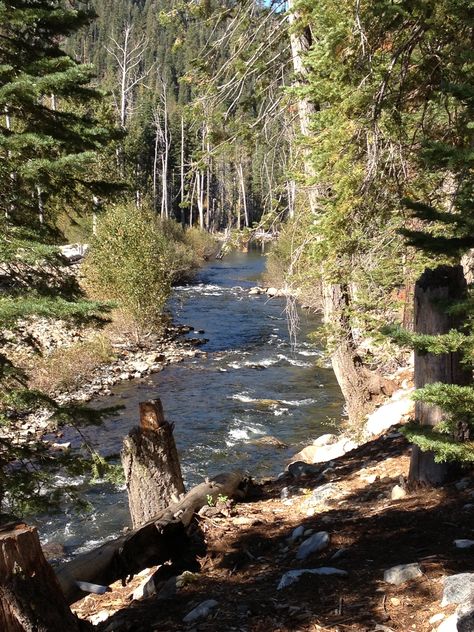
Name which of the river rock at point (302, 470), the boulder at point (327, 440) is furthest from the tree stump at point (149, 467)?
the boulder at point (327, 440)

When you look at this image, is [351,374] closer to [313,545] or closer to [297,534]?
[297,534]

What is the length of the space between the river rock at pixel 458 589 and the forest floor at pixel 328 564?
0.07 meters

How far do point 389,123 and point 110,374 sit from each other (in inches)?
494

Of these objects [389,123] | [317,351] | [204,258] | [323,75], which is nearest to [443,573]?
[389,123]

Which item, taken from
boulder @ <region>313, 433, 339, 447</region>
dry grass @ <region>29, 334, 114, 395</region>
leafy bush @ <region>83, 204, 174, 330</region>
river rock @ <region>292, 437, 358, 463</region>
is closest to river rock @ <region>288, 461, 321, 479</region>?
river rock @ <region>292, 437, 358, 463</region>

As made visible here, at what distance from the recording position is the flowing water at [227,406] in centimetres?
991

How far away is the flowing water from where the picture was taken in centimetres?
991

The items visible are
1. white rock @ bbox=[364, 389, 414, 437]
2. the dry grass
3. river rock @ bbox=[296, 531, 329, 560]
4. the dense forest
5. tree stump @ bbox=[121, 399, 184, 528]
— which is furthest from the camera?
the dry grass

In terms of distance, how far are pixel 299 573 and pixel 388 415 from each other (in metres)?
4.70

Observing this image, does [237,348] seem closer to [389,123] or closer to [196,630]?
[389,123]

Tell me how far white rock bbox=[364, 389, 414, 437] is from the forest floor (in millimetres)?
1845

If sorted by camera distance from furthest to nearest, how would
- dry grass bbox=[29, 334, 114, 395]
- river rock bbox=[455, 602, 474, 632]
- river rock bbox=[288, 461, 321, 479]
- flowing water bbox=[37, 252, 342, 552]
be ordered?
1. dry grass bbox=[29, 334, 114, 395]
2. flowing water bbox=[37, 252, 342, 552]
3. river rock bbox=[288, 461, 321, 479]
4. river rock bbox=[455, 602, 474, 632]

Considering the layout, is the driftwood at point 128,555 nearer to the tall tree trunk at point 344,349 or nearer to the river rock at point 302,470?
the river rock at point 302,470

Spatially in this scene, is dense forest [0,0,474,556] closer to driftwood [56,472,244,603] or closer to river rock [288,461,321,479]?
driftwood [56,472,244,603]
